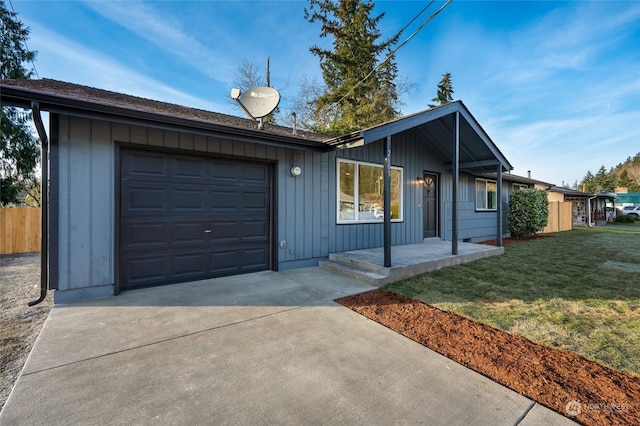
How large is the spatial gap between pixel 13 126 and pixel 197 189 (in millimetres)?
11593

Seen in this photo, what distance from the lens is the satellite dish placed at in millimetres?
5234

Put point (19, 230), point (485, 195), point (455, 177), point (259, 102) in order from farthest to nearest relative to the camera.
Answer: point (485, 195), point (19, 230), point (455, 177), point (259, 102)

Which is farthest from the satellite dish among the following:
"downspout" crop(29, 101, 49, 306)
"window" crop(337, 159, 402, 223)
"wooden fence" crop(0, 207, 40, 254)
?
"wooden fence" crop(0, 207, 40, 254)

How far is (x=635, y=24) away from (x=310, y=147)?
9323 millimetres

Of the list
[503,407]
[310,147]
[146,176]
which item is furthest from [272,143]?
[503,407]

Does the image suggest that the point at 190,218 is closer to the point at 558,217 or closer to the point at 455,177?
the point at 455,177

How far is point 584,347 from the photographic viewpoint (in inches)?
→ 102

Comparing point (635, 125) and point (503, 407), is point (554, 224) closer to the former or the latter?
point (635, 125)

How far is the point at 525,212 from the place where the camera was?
11.1 meters

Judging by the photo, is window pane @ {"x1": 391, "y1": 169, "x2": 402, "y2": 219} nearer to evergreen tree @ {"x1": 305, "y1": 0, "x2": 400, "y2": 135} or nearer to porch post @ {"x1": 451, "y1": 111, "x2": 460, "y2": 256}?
porch post @ {"x1": 451, "y1": 111, "x2": 460, "y2": 256}

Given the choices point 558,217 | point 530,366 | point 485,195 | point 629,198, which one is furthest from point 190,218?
point 629,198

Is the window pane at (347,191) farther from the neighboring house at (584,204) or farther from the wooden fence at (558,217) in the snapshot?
the neighboring house at (584,204)

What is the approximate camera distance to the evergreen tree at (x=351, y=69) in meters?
14.2

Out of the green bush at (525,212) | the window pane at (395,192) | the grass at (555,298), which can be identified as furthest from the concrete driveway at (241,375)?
the green bush at (525,212)
